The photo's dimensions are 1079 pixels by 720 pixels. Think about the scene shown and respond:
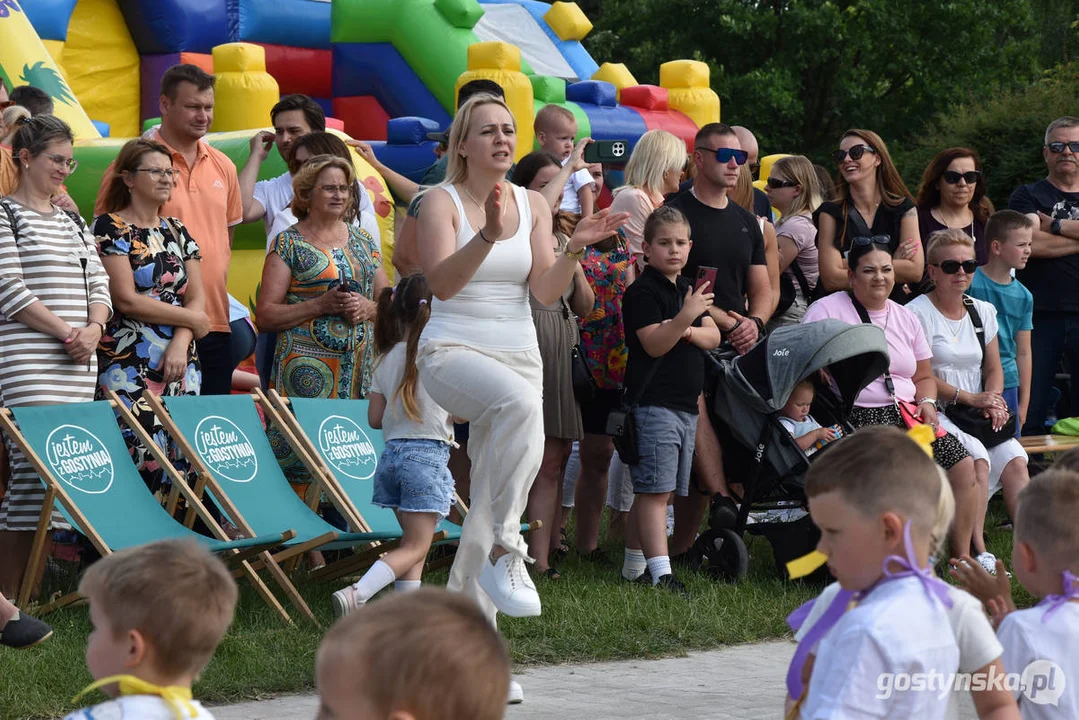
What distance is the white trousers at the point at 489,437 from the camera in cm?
525

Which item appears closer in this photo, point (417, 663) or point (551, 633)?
point (417, 663)

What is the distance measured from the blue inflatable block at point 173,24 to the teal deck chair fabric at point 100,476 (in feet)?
31.5

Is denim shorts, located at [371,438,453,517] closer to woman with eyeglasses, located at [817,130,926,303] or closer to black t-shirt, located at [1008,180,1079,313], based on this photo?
woman with eyeglasses, located at [817,130,926,303]

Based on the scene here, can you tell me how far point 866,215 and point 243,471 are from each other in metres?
3.74

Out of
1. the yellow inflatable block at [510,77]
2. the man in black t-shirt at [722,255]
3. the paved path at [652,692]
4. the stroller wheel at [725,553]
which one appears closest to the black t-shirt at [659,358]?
the man in black t-shirt at [722,255]

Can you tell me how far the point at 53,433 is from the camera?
643cm

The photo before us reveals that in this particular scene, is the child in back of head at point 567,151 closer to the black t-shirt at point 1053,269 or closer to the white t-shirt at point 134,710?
the black t-shirt at point 1053,269

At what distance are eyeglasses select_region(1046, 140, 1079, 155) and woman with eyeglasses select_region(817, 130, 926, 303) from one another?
3.95 feet

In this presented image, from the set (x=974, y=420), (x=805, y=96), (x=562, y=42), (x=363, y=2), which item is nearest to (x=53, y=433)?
(x=974, y=420)

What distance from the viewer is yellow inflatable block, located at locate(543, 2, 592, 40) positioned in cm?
1844

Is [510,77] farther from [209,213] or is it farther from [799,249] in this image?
[209,213]

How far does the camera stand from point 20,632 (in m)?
5.06

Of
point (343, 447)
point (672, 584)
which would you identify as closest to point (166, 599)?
point (672, 584)

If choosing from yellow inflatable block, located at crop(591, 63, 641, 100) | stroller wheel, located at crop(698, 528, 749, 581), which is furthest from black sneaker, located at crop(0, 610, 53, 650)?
yellow inflatable block, located at crop(591, 63, 641, 100)
